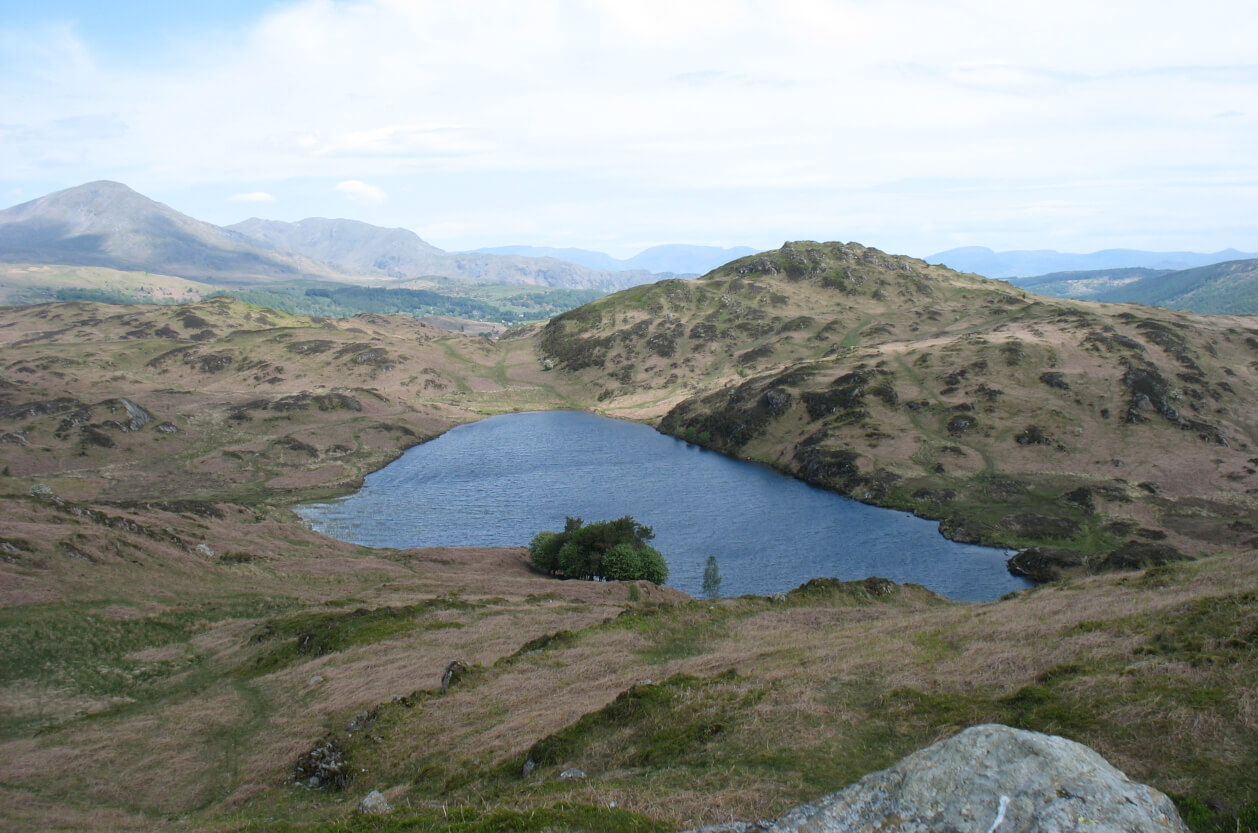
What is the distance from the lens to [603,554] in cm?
8819

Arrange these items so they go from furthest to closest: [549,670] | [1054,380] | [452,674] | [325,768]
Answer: [1054,380], [549,670], [452,674], [325,768]

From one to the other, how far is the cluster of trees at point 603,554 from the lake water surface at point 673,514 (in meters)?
6.62

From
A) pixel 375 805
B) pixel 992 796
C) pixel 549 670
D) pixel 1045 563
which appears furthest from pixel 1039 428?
pixel 375 805

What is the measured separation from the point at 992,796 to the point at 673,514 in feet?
340

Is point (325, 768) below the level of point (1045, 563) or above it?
above

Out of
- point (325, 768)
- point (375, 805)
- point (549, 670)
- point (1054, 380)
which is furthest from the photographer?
point (1054, 380)

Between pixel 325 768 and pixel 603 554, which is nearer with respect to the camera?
pixel 325 768

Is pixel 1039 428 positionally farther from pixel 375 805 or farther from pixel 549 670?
pixel 375 805

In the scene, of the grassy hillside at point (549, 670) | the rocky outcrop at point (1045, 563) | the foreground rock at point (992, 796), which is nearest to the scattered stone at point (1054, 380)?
the grassy hillside at point (549, 670)

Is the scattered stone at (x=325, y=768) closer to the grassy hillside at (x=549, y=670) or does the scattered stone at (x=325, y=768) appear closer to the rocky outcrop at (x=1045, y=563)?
the grassy hillside at (x=549, y=670)

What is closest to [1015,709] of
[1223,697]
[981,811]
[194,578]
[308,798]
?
[1223,697]

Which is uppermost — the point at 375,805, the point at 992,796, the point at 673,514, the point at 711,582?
the point at 992,796

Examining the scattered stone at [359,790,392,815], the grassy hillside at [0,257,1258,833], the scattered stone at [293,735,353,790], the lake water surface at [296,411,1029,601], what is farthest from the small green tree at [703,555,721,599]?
the scattered stone at [359,790,392,815]

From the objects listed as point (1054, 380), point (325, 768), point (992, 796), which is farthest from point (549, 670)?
point (1054, 380)
